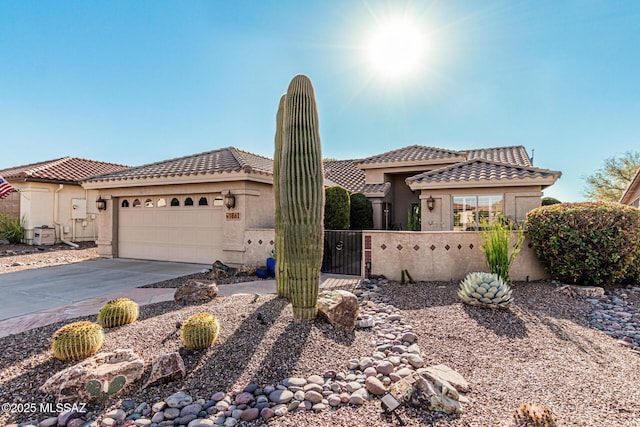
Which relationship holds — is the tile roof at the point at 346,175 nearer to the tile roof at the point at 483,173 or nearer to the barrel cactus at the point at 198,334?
the tile roof at the point at 483,173

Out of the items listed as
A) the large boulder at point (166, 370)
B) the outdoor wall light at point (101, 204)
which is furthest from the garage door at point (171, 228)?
the large boulder at point (166, 370)

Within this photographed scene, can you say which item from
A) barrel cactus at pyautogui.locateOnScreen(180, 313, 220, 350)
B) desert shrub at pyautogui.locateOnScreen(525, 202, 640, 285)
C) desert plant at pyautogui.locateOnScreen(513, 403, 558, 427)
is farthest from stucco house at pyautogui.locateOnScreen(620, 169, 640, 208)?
barrel cactus at pyautogui.locateOnScreen(180, 313, 220, 350)

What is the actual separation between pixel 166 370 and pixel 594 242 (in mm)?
8498

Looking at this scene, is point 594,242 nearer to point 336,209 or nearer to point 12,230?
point 336,209

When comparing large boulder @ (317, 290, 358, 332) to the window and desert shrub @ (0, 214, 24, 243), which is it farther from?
desert shrub @ (0, 214, 24, 243)

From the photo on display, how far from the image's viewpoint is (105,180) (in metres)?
12.4

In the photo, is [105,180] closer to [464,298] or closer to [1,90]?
[1,90]

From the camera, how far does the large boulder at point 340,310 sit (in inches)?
178

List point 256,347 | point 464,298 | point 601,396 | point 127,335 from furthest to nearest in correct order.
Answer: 1. point 464,298
2. point 127,335
3. point 256,347
4. point 601,396

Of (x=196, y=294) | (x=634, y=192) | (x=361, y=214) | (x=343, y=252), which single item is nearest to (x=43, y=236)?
(x=196, y=294)

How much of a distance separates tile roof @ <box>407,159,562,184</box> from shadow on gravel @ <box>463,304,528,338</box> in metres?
6.69

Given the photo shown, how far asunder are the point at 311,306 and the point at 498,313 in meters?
3.38

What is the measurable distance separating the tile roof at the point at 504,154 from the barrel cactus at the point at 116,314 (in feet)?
49.7

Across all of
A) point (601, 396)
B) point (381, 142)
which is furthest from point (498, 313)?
point (381, 142)
